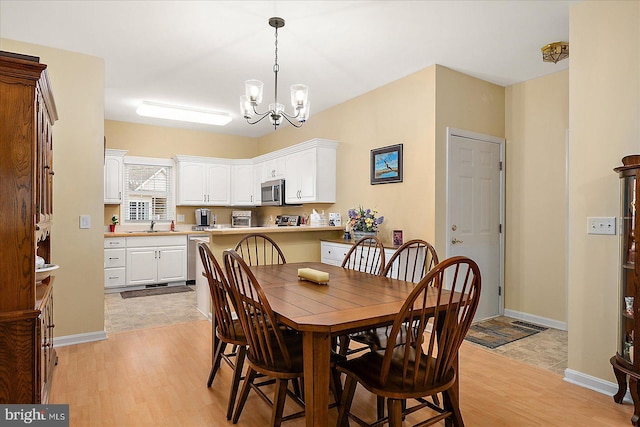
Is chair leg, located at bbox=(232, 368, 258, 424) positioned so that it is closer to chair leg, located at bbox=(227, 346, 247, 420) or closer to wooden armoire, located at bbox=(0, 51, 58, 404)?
A: chair leg, located at bbox=(227, 346, 247, 420)

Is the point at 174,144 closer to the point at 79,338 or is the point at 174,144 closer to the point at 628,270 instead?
the point at 79,338

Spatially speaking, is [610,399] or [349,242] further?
[349,242]

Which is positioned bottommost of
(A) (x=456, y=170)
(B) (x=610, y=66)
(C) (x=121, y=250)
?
(C) (x=121, y=250)

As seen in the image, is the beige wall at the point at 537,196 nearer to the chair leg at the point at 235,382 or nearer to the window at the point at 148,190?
the chair leg at the point at 235,382

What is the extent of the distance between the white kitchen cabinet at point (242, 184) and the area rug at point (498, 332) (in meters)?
4.28

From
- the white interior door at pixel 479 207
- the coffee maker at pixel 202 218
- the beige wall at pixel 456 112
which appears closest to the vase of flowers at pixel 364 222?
the beige wall at pixel 456 112

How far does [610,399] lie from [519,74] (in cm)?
300

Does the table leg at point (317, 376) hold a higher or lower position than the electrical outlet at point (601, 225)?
lower

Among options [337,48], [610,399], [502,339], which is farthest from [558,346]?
[337,48]

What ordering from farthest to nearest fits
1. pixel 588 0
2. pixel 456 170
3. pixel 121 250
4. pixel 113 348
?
pixel 121 250 → pixel 456 170 → pixel 113 348 → pixel 588 0

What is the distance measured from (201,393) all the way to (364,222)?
Answer: 94.7 inches

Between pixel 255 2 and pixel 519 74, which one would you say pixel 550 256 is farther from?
pixel 255 2

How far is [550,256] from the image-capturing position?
3.93m

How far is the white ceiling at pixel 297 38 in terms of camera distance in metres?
2.73
